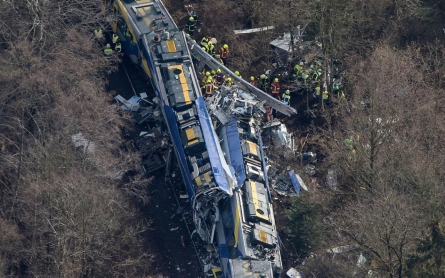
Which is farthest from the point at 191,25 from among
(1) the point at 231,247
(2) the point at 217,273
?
(2) the point at 217,273

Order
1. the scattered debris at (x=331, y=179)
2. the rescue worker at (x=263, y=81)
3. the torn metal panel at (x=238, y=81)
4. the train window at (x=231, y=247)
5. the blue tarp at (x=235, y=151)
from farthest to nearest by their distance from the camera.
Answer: the rescue worker at (x=263, y=81)
the torn metal panel at (x=238, y=81)
the scattered debris at (x=331, y=179)
the blue tarp at (x=235, y=151)
the train window at (x=231, y=247)

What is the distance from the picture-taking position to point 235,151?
92.8 feet

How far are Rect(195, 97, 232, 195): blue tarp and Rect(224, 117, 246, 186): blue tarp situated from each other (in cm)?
72

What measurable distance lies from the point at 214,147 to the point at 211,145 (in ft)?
0.44

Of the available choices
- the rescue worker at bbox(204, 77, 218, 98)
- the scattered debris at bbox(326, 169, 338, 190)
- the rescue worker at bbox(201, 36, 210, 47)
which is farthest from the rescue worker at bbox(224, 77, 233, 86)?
the scattered debris at bbox(326, 169, 338, 190)

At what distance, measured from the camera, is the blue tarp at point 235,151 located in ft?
90.0

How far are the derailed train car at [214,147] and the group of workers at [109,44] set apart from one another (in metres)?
0.46

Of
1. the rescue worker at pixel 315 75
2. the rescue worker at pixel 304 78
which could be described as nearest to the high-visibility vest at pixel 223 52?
the rescue worker at pixel 304 78

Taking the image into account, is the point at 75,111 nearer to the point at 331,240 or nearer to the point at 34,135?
the point at 34,135

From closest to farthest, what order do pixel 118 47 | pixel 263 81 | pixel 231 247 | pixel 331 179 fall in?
1. pixel 231 247
2. pixel 331 179
3. pixel 118 47
4. pixel 263 81

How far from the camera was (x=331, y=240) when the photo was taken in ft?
90.8

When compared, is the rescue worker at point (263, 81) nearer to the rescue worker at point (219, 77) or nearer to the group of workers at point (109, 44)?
the rescue worker at point (219, 77)

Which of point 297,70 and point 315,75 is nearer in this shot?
point 315,75

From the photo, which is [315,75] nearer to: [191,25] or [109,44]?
[191,25]
